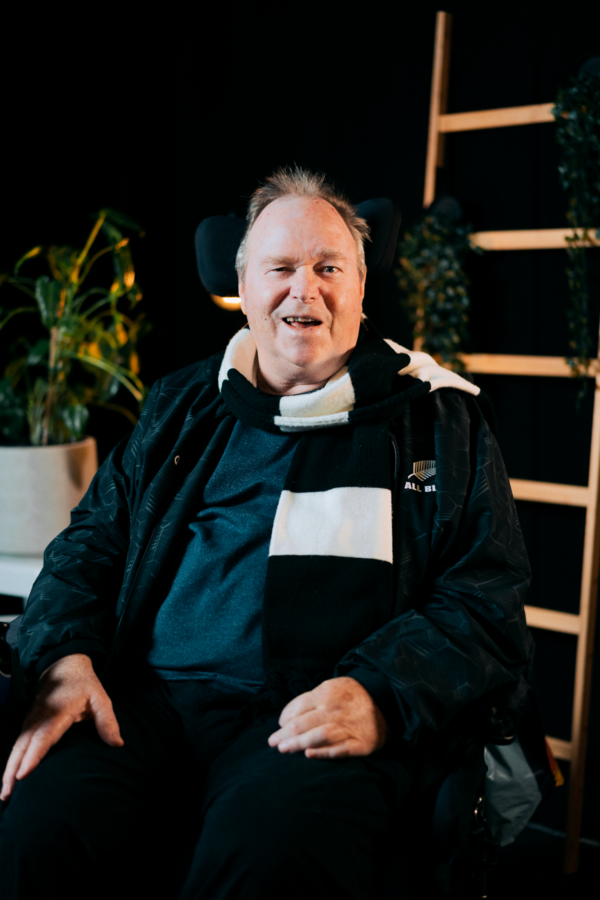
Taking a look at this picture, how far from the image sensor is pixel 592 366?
227cm

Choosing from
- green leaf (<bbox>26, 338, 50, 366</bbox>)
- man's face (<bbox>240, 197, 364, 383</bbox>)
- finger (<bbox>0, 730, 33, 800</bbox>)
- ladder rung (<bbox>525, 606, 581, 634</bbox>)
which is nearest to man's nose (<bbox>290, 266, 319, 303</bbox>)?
man's face (<bbox>240, 197, 364, 383</bbox>)

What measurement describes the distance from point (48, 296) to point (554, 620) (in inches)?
72.1

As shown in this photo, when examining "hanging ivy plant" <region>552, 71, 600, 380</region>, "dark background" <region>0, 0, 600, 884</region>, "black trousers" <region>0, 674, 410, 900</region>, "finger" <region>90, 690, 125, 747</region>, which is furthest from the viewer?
"dark background" <region>0, 0, 600, 884</region>

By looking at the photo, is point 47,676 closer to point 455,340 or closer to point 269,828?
point 269,828

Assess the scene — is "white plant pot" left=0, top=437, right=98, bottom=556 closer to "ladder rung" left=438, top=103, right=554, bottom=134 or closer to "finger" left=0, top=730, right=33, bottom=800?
"finger" left=0, top=730, right=33, bottom=800

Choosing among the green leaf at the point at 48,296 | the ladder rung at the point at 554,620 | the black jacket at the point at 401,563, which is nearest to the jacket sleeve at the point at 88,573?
the black jacket at the point at 401,563

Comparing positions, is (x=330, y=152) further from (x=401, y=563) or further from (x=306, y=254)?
(x=401, y=563)

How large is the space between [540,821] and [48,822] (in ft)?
6.27

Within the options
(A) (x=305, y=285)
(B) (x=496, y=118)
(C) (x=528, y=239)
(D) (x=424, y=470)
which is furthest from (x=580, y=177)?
(D) (x=424, y=470)

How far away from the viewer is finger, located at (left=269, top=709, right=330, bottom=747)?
128cm

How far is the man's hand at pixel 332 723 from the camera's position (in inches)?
49.8

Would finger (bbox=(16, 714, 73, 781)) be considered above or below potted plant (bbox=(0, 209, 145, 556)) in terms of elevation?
below

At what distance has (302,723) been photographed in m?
1.28

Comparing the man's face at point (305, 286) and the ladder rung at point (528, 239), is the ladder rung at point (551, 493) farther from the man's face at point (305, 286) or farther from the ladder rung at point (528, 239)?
the man's face at point (305, 286)
